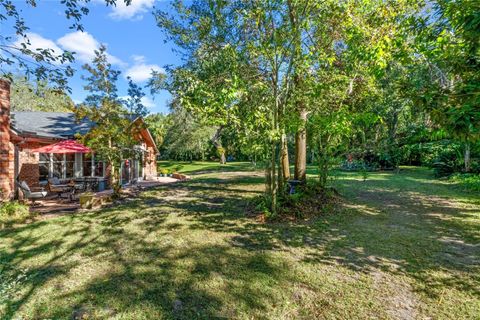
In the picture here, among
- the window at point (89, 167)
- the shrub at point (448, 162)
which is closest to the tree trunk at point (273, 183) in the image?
the window at point (89, 167)

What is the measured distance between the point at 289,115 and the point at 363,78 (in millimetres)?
3844

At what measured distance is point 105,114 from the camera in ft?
33.7

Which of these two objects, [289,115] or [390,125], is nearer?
[289,115]

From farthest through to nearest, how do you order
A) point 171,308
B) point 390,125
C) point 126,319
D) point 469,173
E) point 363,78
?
point 390,125 → point 469,173 → point 363,78 → point 171,308 → point 126,319

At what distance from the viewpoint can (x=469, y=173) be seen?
590 inches

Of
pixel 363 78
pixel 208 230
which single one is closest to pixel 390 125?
pixel 363 78

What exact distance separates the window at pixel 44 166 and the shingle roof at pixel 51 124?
3.72 ft

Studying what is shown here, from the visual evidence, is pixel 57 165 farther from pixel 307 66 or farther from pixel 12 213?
pixel 307 66

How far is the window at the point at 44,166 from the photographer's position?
38.6ft

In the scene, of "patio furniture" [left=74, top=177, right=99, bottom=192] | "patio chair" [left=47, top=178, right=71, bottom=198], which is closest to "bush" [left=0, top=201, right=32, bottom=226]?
"patio chair" [left=47, top=178, right=71, bottom=198]

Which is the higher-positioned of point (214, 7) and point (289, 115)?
point (214, 7)

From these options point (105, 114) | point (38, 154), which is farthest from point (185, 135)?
point (105, 114)

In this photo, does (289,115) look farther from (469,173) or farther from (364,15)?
(469,173)

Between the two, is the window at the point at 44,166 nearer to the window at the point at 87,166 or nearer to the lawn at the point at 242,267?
the window at the point at 87,166
